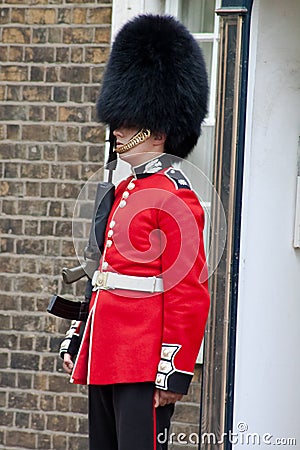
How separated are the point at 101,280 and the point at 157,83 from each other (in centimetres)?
70

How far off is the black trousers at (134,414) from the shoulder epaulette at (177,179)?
0.65 m

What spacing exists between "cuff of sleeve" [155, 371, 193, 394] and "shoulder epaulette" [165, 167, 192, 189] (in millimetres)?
609

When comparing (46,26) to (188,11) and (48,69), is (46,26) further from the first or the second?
(188,11)

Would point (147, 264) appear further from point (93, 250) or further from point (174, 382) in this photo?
point (174, 382)

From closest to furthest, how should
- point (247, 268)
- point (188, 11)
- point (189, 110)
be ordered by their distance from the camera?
point (189, 110) → point (247, 268) → point (188, 11)

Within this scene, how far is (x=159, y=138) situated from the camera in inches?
146

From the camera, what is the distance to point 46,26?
17.8 ft

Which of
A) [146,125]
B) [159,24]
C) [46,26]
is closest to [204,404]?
[146,125]

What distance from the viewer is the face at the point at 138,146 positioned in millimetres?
3662

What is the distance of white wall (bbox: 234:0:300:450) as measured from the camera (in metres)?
4.16

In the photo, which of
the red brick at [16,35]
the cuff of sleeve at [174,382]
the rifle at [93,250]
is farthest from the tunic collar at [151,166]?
the red brick at [16,35]

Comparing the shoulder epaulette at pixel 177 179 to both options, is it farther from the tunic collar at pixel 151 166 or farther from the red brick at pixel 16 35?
the red brick at pixel 16 35

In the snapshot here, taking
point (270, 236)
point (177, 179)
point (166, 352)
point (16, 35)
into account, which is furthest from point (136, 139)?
point (16, 35)

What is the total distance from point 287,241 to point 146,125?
933 millimetres
